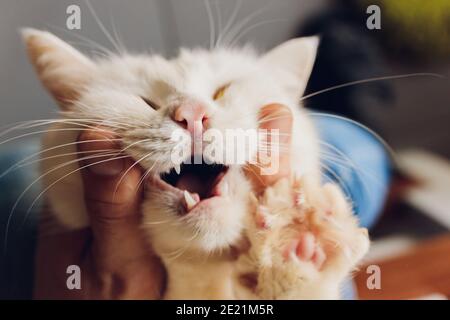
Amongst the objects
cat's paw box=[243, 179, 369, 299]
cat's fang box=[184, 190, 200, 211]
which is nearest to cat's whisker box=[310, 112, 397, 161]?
cat's paw box=[243, 179, 369, 299]

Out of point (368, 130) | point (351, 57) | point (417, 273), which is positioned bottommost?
point (417, 273)

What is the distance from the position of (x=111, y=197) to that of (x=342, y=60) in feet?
1.41

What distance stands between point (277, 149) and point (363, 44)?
222 millimetres

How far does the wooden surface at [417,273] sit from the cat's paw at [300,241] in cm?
9

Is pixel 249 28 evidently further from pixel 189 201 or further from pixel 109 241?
pixel 109 241

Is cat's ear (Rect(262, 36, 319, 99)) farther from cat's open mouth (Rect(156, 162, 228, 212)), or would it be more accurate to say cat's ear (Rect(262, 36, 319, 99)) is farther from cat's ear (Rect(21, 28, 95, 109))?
cat's ear (Rect(21, 28, 95, 109))

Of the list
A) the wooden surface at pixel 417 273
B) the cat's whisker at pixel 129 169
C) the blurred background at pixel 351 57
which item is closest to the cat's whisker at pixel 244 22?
the blurred background at pixel 351 57

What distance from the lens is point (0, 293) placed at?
40.4 inches

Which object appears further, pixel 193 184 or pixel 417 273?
pixel 417 273

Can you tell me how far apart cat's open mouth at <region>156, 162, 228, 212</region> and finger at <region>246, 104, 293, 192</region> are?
0.17 ft

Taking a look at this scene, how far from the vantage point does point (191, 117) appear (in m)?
0.93

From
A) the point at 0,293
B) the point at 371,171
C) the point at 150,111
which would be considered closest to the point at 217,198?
the point at 150,111

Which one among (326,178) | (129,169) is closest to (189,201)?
(129,169)

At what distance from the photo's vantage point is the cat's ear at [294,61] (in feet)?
3.24
